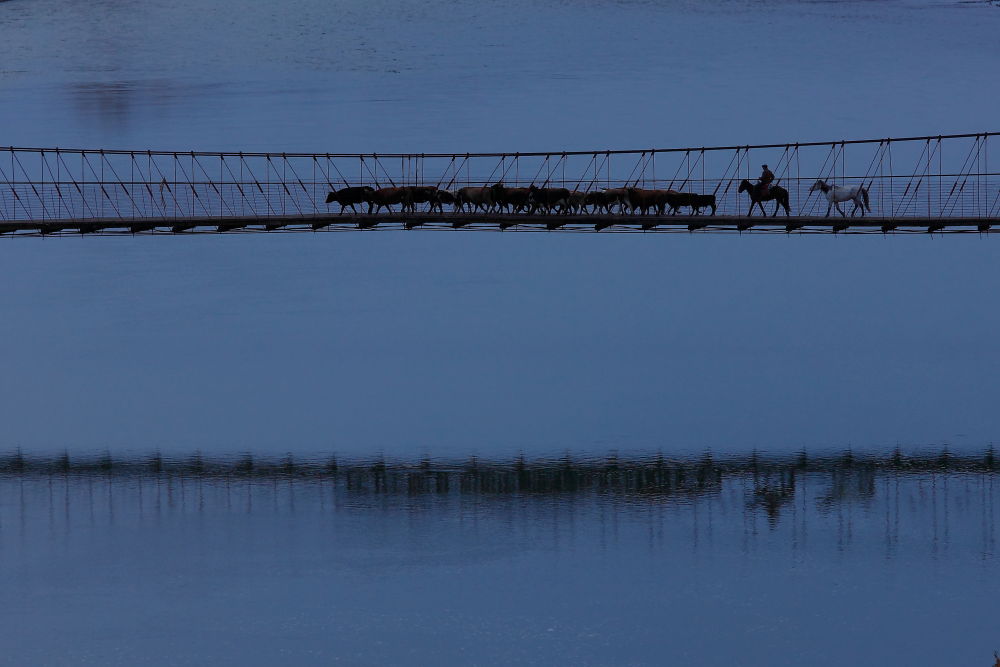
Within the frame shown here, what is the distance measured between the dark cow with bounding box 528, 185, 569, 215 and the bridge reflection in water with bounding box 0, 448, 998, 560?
45.5 feet

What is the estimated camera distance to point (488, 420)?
339 feet

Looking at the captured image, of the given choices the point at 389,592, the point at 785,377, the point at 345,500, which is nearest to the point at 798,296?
the point at 785,377

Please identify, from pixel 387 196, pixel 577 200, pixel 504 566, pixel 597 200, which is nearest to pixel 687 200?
pixel 597 200

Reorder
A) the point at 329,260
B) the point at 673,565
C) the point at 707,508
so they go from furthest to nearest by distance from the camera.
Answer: the point at 329,260 → the point at 707,508 → the point at 673,565

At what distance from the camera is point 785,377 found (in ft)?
391

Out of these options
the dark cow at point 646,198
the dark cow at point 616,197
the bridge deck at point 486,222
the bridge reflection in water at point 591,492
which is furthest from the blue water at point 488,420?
the dark cow at point 616,197

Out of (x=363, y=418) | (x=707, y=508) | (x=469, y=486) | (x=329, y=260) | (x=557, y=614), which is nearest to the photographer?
(x=557, y=614)

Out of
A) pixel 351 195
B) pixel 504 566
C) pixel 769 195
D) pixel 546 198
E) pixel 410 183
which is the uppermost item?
pixel 410 183

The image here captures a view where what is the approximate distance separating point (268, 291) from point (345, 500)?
94.0 m

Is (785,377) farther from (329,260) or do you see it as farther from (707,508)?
(329,260)

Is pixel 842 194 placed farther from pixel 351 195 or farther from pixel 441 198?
pixel 351 195

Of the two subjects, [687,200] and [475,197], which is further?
[475,197]

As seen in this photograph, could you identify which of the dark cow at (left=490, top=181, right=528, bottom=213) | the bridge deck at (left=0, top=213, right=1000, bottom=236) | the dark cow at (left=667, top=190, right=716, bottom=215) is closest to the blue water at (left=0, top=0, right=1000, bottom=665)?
the bridge deck at (left=0, top=213, right=1000, bottom=236)

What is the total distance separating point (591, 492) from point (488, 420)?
28181 mm
